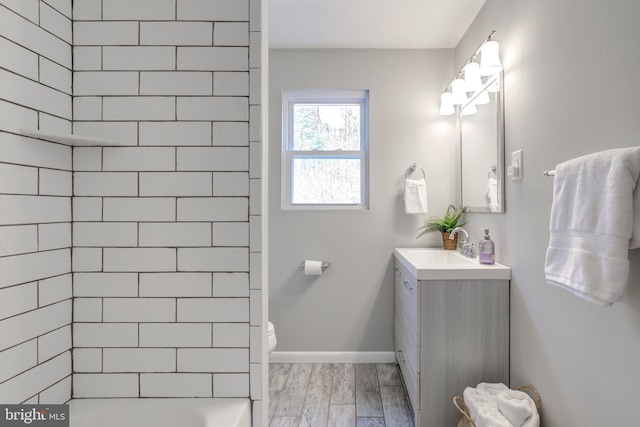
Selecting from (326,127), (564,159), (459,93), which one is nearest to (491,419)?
(564,159)

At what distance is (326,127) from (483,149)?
121 cm

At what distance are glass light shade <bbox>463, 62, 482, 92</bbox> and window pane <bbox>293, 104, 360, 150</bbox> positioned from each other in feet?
2.99

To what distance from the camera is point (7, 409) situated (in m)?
0.75

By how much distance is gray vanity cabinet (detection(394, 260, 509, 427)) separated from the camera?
177 centimetres

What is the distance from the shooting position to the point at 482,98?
2146 millimetres

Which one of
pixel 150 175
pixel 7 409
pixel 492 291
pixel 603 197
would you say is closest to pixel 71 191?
pixel 150 175

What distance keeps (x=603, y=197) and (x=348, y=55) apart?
2.19 meters

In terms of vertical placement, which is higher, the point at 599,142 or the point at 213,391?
the point at 599,142

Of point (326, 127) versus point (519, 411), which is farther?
point (326, 127)

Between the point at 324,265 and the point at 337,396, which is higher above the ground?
the point at 324,265

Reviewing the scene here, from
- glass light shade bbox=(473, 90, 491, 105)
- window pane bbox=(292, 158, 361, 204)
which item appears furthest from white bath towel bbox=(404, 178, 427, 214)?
glass light shade bbox=(473, 90, 491, 105)

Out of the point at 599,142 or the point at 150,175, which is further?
the point at 599,142

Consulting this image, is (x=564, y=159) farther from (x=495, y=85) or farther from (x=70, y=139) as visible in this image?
(x=70, y=139)

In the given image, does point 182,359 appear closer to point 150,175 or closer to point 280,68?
point 150,175
